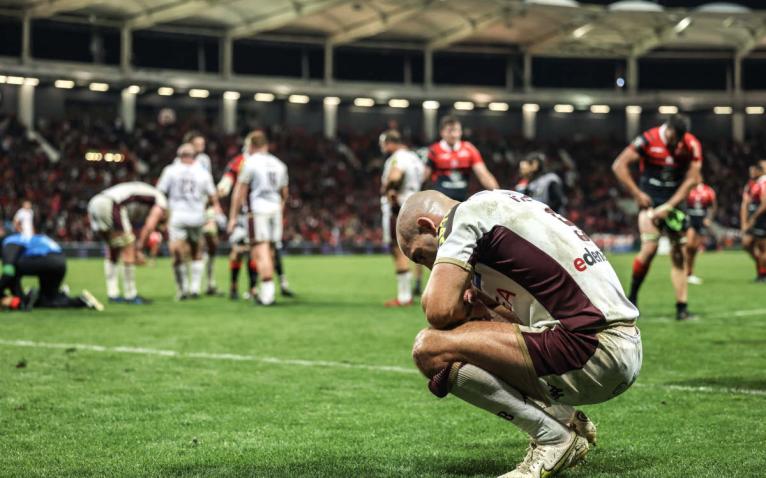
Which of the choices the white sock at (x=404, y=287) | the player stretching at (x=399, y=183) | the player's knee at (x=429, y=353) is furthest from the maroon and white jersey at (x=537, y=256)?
the white sock at (x=404, y=287)

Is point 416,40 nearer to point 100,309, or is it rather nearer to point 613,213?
point 613,213

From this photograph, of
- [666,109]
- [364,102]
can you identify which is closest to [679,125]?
[364,102]

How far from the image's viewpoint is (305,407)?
606cm

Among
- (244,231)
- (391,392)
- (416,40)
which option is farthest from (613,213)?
(391,392)

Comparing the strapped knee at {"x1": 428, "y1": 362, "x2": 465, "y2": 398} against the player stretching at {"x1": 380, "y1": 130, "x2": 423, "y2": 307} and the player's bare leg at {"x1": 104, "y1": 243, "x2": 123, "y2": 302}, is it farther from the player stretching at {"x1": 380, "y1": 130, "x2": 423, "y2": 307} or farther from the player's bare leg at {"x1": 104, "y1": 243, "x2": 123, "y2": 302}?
the player's bare leg at {"x1": 104, "y1": 243, "x2": 123, "y2": 302}

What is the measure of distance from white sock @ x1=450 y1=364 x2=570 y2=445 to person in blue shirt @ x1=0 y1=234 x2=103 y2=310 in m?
9.09

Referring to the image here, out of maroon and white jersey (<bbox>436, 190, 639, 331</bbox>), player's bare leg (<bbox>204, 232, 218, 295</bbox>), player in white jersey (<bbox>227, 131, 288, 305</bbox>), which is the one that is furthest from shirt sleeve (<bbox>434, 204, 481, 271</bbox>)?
player's bare leg (<bbox>204, 232, 218, 295</bbox>)

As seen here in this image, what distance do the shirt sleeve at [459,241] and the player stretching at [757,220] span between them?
16017 millimetres

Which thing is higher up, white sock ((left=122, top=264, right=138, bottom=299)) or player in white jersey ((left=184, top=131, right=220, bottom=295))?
player in white jersey ((left=184, top=131, right=220, bottom=295))

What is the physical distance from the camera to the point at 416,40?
173ft

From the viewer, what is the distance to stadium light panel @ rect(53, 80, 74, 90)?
44109 millimetres

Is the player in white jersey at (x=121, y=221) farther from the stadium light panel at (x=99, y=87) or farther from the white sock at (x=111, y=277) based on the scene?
the stadium light panel at (x=99, y=87)

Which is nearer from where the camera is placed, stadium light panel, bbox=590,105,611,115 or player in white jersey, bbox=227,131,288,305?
player in white jersey, bbox=227,131,288,305

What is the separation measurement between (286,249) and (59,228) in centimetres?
881
